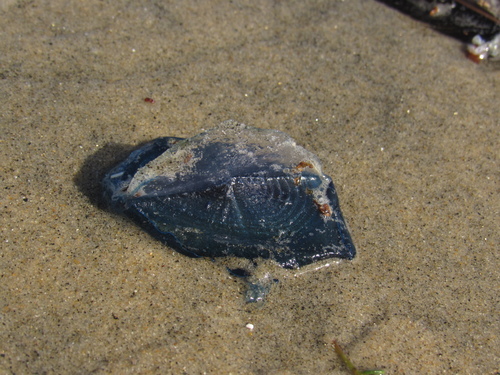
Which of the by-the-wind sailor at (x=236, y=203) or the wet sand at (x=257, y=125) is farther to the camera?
the by-the-wind sailor at (x=236, y=203)

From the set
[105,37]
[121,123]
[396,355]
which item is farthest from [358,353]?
[105,37]

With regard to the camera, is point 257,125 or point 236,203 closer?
point 236,203

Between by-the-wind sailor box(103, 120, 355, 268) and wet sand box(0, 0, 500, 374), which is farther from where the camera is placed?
by-the-wind sailor box(103, 120, 355, 268)

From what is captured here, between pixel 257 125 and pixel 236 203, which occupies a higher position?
pixel 236 203
